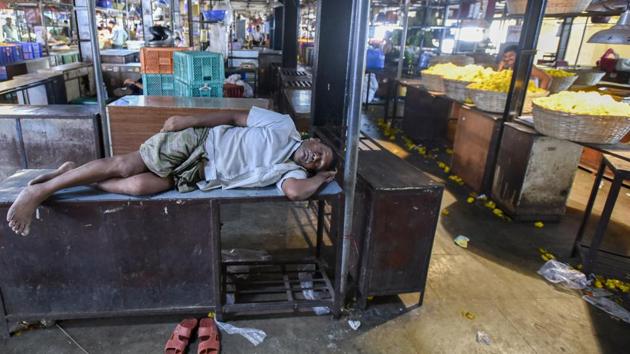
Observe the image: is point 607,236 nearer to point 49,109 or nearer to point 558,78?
point 558,78

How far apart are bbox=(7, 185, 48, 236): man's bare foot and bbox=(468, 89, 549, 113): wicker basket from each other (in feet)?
18.5

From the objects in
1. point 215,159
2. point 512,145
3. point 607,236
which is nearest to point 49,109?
point 215,159


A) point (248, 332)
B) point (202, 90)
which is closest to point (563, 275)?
point (248, 332)

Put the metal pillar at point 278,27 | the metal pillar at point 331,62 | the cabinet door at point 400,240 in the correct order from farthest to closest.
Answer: the metal pillar at point 278,27 → the metal pillar at point 331,62 → the cabinet door at point 400,240

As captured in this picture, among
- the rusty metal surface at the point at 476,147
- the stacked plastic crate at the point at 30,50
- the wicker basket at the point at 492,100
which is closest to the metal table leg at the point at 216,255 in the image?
the rusty metal surface at the point at 476,147

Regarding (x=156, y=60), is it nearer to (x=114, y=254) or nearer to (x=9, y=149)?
(x=9, y=149)

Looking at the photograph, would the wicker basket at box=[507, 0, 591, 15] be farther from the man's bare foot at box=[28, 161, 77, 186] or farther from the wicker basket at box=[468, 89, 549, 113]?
the man's bare foot at box=[28, 161, 77, 186]

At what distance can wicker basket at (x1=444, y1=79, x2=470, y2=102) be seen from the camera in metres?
6.72

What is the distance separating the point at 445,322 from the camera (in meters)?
3.41

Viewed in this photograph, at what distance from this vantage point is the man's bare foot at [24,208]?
257 cm

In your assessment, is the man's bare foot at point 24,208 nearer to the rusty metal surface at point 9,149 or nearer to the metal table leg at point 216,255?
the metal table leg at point 216,255

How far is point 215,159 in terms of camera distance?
306 cm

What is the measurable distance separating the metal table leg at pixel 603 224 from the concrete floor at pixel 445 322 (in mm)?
388

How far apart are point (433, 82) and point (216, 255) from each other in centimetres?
637
